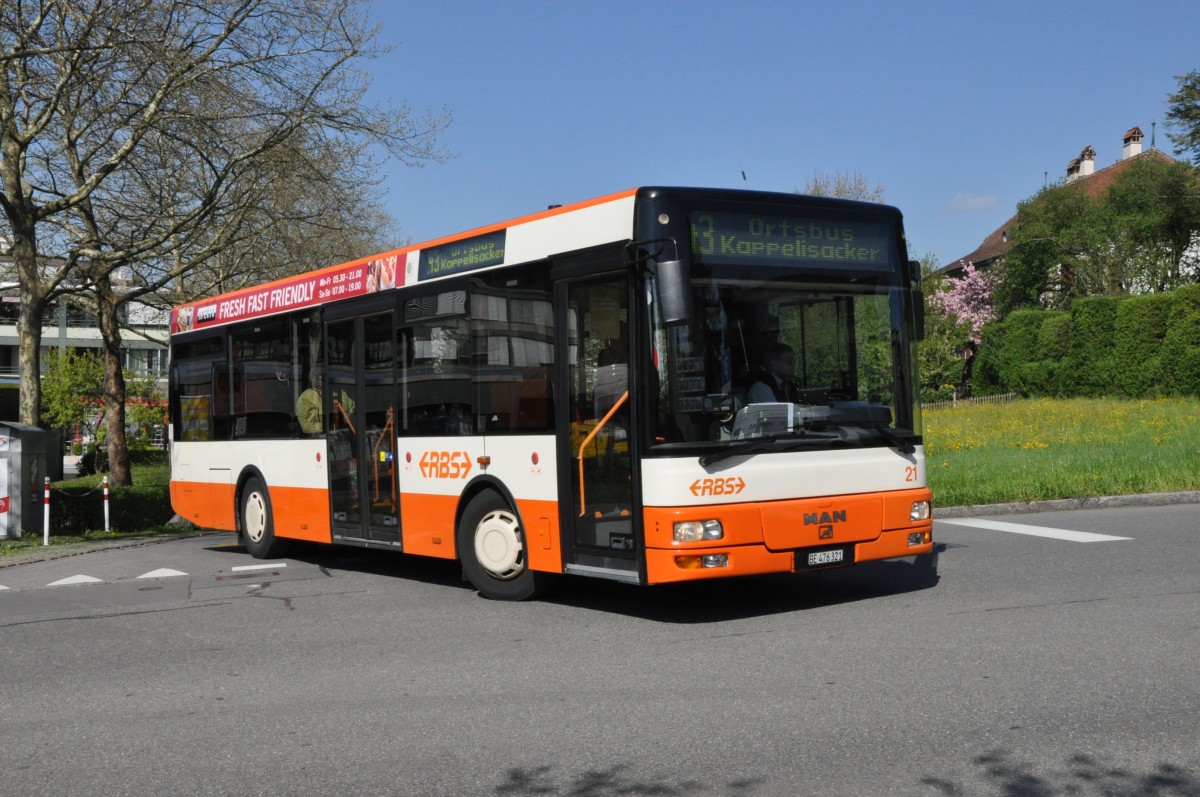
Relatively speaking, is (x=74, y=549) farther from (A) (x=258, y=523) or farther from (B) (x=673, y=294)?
(B) (x=673, y=294)

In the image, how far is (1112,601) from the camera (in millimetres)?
8891

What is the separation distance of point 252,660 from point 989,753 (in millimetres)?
4651

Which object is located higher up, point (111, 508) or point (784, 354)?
point (784, 354)

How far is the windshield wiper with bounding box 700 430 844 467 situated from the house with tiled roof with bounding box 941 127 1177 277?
63.8 metres

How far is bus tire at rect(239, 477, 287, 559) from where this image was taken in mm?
14203

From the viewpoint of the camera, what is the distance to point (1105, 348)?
42.7m

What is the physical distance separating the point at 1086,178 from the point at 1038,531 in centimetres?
7487

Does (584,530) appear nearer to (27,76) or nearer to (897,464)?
(897,464)

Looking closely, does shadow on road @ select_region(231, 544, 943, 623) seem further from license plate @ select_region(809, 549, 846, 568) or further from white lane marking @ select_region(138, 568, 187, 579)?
white lane marking @ select_region(138, 568, 187, 579)

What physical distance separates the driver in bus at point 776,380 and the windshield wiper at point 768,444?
250mm

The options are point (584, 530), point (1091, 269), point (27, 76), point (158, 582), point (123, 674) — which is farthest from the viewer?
point (1091, 269)

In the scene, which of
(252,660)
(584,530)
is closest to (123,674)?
(252,660)

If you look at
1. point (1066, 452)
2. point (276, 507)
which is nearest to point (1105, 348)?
point (1066, 452)

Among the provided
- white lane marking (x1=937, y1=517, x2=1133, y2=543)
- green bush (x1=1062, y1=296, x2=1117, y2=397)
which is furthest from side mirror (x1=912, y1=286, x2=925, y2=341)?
green bush (x1=1062, y1=296, x2=1117, y2=397)
